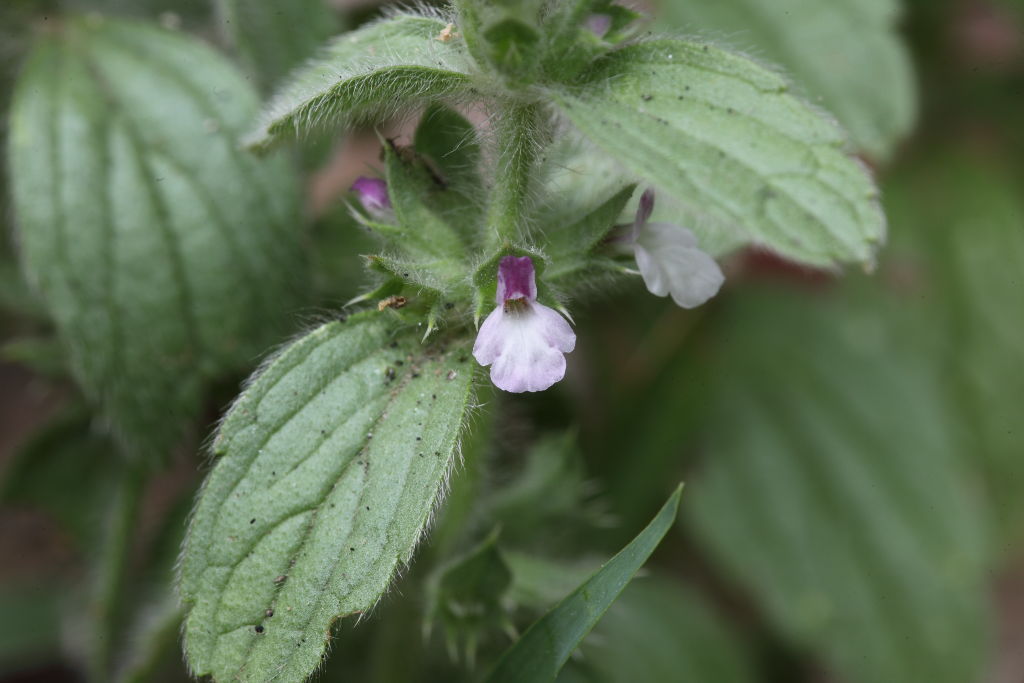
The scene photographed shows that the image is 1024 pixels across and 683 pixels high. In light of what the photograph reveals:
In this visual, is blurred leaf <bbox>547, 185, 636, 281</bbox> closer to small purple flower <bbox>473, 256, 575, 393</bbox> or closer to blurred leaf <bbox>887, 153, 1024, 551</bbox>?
small purple flower <bbox>473, 256, 575, 393</bbox>

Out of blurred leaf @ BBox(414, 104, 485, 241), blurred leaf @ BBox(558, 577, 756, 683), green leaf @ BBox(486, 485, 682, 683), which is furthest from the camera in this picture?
blurred leaf @ BBox(558, 577, 756, 683)

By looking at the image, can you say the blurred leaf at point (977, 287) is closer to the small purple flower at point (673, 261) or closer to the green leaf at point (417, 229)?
the small purple flower at point (673, 261)

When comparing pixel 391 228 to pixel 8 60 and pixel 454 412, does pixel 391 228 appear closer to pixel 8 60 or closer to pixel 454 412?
pixel 454 412

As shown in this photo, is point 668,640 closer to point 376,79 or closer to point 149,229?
point 149,229

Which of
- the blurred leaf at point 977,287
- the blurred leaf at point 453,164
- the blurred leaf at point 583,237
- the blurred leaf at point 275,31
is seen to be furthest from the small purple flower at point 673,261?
the blurred leaf at point 977,287

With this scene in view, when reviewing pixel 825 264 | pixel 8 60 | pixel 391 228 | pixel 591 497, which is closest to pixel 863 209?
pixel 825 264

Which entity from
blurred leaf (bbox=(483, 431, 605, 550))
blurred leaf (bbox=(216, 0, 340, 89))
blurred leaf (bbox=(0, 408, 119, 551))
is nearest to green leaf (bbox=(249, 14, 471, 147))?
blurred leaf (bbox=(216, 0, 340, 89))
